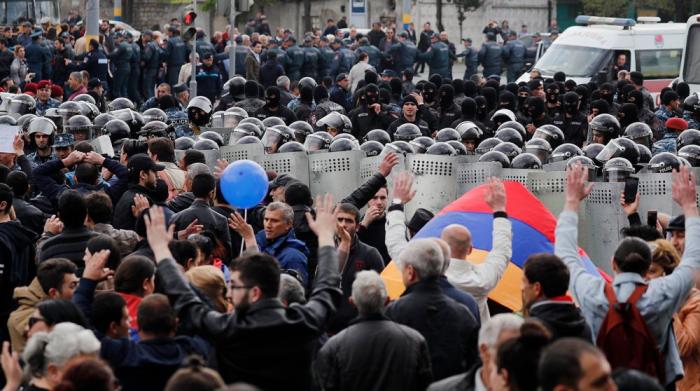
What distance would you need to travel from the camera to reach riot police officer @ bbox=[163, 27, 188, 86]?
34.4m

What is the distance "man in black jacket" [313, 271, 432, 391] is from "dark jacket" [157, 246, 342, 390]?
23 cm

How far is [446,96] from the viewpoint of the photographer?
2105cm

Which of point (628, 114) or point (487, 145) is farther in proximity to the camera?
point (628, 114)

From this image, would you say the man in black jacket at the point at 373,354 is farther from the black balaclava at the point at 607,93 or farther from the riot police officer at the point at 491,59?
the riot police officer at the point at 491,59

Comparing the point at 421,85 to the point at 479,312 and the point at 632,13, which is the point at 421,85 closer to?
the point at 479,312

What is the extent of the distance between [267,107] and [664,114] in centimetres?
578

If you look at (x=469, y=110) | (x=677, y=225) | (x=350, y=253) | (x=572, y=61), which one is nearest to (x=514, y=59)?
(x=572, y=61)

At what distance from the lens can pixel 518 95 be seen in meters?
23.0

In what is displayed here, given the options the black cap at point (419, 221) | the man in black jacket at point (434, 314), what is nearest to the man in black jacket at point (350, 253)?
the black cap at point (419, 221)

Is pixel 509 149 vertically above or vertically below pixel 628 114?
above

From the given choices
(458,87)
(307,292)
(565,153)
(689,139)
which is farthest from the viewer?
(458,87)

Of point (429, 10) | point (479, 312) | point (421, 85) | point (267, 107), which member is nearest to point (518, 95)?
point (421, 85)

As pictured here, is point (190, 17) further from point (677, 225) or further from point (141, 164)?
point (677, 225)

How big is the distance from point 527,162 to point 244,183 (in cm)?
391
